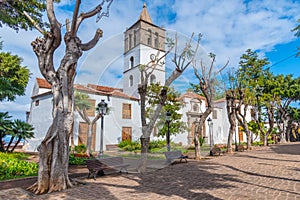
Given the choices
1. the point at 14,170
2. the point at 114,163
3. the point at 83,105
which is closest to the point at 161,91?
the point at 114,163

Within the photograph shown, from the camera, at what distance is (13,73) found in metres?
16.1

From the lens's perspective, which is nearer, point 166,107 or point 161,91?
point 161,91

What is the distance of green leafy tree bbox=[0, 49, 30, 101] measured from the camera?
49.2 feet

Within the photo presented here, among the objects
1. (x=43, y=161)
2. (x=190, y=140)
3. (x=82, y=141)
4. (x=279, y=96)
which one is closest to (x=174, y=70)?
(x=43, y=161)

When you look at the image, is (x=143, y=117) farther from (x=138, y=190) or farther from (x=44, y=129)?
(x=44, y=129)

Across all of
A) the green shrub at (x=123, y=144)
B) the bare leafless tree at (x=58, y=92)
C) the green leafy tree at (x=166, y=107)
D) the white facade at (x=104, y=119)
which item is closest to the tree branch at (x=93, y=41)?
the bare leafless tree at (x=58, y=92)

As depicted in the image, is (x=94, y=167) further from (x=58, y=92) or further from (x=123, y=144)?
(x=123, y=144)

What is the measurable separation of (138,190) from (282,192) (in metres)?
3.58

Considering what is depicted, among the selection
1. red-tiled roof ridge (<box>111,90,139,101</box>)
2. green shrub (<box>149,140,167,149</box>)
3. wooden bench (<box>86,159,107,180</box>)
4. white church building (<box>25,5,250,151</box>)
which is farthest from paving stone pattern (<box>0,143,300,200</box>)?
green shrub (<box>149,140,167,149</box>)

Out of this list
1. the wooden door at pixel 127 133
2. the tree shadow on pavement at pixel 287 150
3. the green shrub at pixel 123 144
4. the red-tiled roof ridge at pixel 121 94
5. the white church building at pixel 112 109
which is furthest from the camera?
the wooden door at pixel 127 133

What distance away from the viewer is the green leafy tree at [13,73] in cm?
1498

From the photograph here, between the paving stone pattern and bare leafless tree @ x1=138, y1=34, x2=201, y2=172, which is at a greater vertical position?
bare leafless tree @ x1=138, y1=34, x2=201, y2=172

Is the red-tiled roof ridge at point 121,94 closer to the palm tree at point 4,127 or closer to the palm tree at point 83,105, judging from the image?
the palm tree at point 83,105

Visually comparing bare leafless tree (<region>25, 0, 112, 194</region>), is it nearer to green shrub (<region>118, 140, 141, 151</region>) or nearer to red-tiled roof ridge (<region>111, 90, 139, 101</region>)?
red-tiled roof ridge (<region>111, 90, 139, 101</region>)
